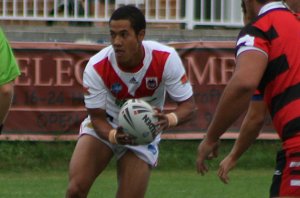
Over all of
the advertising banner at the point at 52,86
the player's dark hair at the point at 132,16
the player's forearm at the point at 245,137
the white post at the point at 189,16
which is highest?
the player's dark hair at the point at 132,16

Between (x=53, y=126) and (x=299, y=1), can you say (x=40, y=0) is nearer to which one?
(x=53, y=126)

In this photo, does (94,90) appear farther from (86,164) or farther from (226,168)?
Result: (226,168)

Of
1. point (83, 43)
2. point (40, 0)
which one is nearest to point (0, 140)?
point (83, 43)

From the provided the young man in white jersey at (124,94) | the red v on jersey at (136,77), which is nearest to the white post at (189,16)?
the young man in white jersey at (124,94)

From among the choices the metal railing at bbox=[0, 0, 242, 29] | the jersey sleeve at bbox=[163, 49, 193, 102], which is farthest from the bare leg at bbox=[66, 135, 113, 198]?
the metal railing at bbox=[0, 0, 242, 29]

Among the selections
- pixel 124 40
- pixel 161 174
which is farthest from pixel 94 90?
pixel 161 174

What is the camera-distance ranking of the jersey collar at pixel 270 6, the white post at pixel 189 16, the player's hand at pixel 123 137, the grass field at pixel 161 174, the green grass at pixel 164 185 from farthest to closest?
the white post at pixel 189 16, the grass field at pixel 161 174, the green grass at pixel 164 185, the player's hand at pixel 123 137, the jersey collar at pixel 270 6

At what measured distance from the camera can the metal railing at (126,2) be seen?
17.0 metres

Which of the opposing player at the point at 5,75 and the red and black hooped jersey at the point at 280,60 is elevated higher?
the red and black hooped jersey at the point at 280,60

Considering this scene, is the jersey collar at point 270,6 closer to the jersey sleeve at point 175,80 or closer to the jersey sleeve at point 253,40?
the jersey sleeve at point 253,40

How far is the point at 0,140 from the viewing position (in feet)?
50.1

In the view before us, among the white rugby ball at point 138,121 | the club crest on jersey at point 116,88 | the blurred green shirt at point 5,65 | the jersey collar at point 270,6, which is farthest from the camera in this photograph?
the club crest on jersey at point 116,88

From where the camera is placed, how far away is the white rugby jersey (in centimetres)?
807

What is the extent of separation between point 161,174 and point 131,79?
6.67 meters
